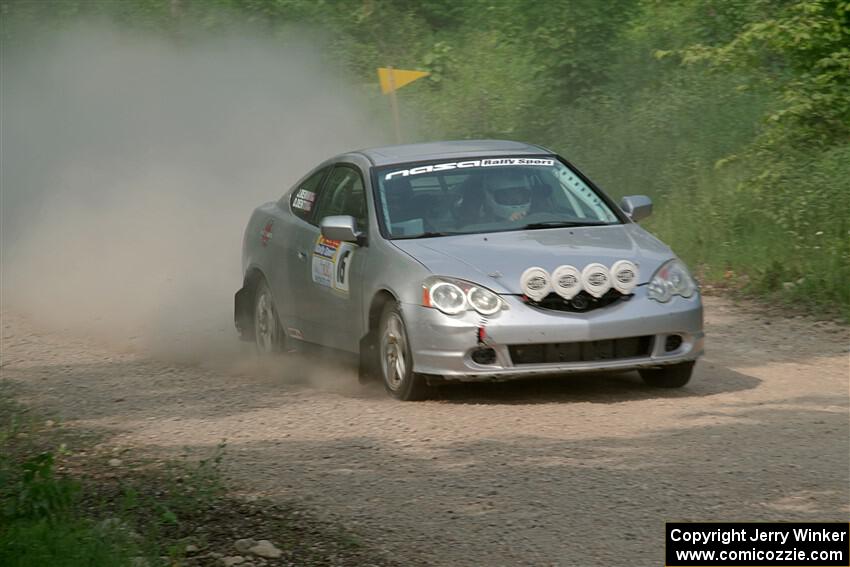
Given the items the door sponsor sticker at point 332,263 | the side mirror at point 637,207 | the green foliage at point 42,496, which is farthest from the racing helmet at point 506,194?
the green foliage at point 42,496

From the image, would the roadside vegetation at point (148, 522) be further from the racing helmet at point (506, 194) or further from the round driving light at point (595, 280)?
the racing helmet at point (506, 194)

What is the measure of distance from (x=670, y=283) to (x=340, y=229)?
2167 millimetres

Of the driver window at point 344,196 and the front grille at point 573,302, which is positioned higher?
the driver window at point 344,196

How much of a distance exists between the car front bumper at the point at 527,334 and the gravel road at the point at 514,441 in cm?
25

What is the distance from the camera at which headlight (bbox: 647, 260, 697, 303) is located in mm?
9352

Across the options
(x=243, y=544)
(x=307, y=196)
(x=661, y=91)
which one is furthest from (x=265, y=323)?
(x=661, y=91)

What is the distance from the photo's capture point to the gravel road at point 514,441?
6566mm

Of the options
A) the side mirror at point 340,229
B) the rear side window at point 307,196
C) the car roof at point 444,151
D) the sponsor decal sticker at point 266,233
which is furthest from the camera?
the sponsor decal sticker at point 266,233

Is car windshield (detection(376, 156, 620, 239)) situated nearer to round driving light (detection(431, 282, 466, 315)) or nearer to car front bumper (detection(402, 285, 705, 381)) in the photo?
round driving light (detection(431, 282, 466, 315))

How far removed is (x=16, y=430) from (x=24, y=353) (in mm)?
3953

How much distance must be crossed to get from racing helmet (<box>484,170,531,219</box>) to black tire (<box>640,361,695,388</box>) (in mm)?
1395

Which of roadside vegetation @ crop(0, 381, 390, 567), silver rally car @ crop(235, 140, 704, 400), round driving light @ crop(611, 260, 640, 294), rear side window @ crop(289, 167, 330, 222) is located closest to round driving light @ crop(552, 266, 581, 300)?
silver rally car @ crop(235, 140, 704, 400)

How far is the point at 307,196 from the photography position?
1150 cm

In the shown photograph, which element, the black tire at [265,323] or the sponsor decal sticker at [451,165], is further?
the black tire at [265,323]
